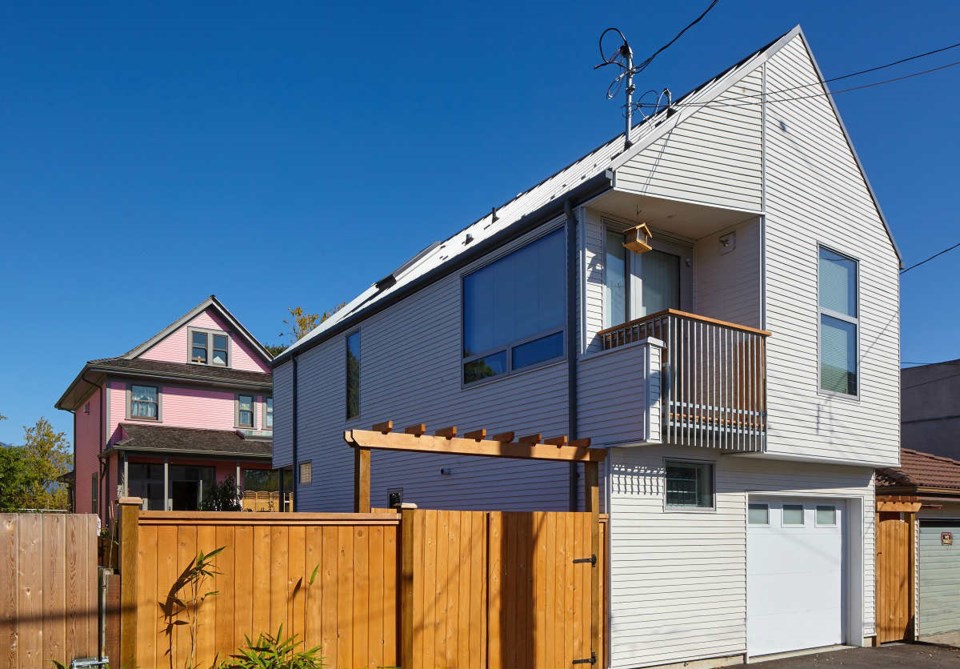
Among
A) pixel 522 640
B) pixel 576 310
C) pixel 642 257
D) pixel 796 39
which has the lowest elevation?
pixel 522 640

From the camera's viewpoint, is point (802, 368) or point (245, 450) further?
point (245, 450)

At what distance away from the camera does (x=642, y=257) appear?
11.1 meters

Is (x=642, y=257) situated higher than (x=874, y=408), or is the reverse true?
(x=642, y=257)

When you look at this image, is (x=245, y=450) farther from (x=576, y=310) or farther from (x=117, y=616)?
(x=117, y=616)

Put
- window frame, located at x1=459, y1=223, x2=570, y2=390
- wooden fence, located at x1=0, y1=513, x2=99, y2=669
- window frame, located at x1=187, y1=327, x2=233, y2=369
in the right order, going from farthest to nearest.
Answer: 1. window frame, located at x1=187, y1=327, x2=233, y2=369
2. window frame, located at x1=459, y1=223, x2=570, y2=390
3. wooden fence, located at x1=0, y1=513, x2=99, y2=669

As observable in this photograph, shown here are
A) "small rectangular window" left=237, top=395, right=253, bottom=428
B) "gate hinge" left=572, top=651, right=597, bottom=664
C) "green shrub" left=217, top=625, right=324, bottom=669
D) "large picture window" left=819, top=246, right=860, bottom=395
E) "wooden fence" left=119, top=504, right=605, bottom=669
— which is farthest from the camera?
"small rectangular window" left=237, top=395, right=253, bottom=428

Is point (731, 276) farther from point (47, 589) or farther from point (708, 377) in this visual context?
point (47, 589)

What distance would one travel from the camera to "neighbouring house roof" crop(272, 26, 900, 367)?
34.0 feet

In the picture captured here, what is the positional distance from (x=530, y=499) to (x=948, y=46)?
26.6 feet

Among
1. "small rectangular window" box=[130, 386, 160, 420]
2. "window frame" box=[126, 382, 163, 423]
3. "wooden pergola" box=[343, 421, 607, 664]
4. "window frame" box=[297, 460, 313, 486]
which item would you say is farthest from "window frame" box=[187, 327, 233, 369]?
"wooden pergola" box=[343, 421, 607, 664]

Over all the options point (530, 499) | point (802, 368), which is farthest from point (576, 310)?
point (802, 368)

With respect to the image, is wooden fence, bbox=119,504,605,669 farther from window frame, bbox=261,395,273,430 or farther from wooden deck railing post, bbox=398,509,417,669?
window frame, bbox=261,395,273,430

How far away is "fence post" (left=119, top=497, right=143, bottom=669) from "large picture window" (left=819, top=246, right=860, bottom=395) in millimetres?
9263

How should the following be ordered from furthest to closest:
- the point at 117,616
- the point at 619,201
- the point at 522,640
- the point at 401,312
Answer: the point at 401,312
the point at 619,201
the point at 522,640
the point at 117,616
